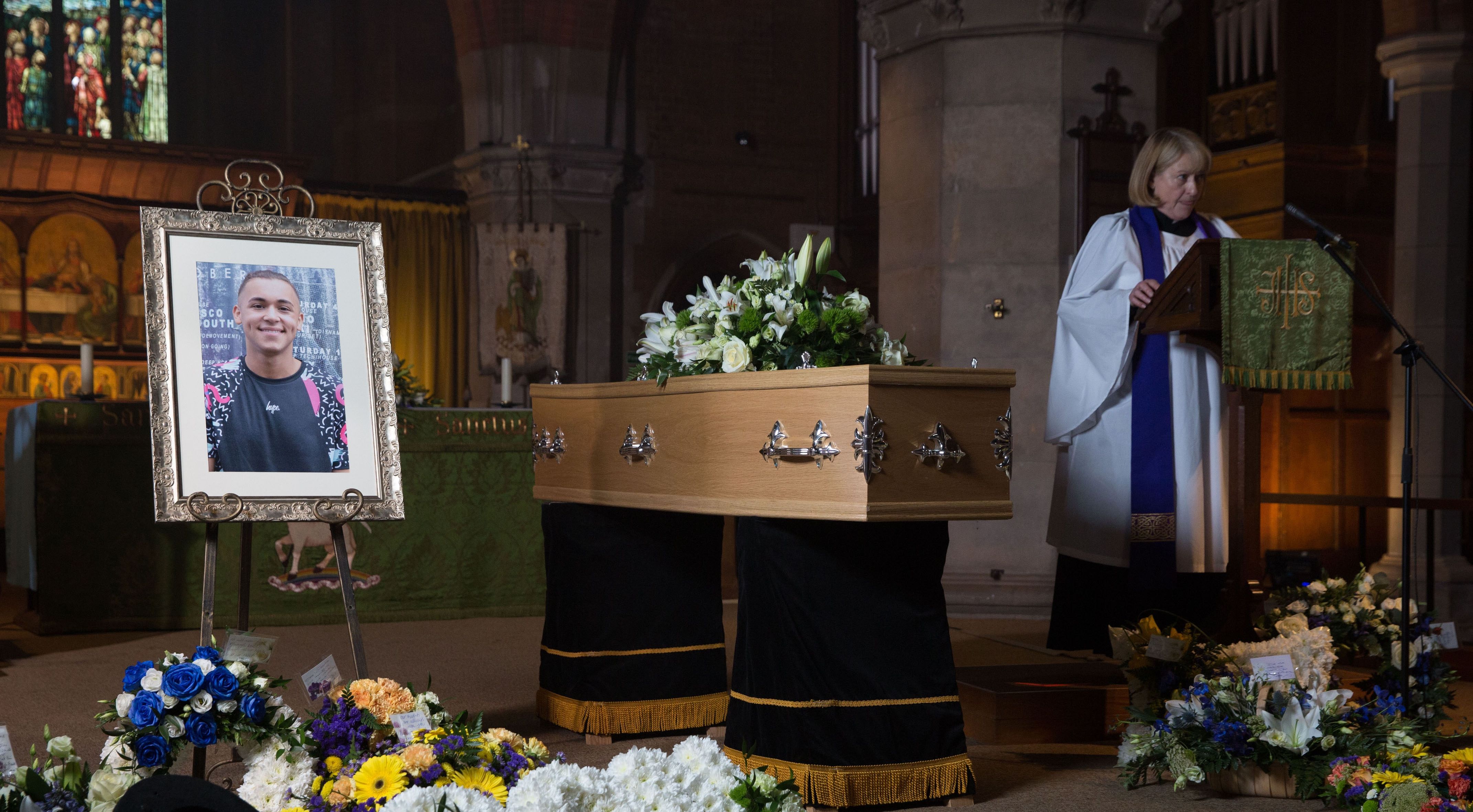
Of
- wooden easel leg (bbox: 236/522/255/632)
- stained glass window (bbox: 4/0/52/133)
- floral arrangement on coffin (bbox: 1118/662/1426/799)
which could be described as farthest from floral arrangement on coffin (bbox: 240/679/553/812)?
stained glass window (bbox: 4/0/52/133)

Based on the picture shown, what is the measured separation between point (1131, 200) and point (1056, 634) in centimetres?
137

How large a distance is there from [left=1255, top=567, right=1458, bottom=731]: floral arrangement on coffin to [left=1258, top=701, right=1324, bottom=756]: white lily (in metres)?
0.47

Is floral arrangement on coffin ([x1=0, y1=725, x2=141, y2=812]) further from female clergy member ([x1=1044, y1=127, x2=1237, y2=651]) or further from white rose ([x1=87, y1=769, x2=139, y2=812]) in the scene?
female clergy member ([x1=1044, y1=127, x2=1237, y2=651])

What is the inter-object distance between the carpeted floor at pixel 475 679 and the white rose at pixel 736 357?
955 millimetres

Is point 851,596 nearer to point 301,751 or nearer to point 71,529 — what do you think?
point 301,751

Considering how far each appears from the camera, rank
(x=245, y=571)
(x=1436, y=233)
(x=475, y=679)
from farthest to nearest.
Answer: (x=1436, y=233) < (x=475, y=679) < (x=245, y=571)

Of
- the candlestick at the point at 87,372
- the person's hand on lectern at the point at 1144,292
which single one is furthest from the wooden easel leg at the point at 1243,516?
the candlestick at the point at 87,372

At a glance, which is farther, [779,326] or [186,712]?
[779,326]

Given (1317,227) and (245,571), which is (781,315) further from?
(245,571)

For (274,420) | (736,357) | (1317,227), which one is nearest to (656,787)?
(736,357)

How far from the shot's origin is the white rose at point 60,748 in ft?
7.48

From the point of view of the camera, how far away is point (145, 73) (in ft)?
40.4

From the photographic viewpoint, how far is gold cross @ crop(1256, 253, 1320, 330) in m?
3.72

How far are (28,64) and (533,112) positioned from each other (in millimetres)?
4731
